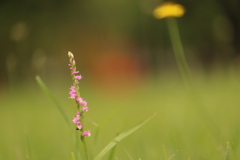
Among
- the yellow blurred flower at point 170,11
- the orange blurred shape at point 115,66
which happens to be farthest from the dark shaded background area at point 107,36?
the yellow blurred flower at point 170,11

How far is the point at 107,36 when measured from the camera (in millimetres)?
11945

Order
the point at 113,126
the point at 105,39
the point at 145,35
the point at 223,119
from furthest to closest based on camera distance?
the point at 105,39 < the point at 145,35 < the point at 113,126 < the point at 223,119

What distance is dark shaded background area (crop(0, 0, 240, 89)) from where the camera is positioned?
9.93m

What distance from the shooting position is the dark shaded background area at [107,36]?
32.6 ft

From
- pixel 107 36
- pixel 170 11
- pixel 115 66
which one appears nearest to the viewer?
pixel 170 11

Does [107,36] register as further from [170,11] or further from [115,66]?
[170,11]

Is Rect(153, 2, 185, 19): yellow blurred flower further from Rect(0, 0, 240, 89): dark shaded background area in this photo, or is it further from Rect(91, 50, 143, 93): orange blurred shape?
Rect(91, 50, 143, 93): orange blurred shape

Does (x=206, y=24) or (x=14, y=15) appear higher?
(x=14, y=15)

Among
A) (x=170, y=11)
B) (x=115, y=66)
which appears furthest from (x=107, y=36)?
(x=170, y=11)

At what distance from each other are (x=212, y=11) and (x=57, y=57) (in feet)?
14.6

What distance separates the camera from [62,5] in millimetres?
11344

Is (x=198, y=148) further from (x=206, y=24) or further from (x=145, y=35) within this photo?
(x=145, y=35)

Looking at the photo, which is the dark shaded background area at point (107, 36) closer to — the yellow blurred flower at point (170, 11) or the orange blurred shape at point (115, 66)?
the orange blurred shape at point (115, 66)

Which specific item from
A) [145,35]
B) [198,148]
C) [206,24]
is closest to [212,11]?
[206,24]
